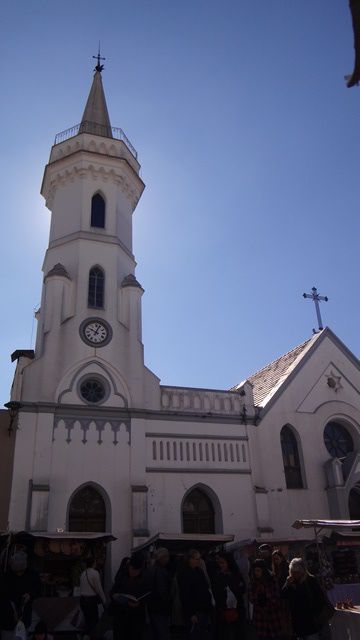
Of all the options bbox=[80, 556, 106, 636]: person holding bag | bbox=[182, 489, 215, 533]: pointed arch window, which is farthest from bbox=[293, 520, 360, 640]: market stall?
bbox=[80, 556, 106, 636]: person holding bag

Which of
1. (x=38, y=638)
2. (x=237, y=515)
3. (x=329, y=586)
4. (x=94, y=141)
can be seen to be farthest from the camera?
(x=94, y=141)

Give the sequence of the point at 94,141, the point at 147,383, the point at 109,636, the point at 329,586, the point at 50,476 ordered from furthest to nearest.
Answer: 1. the point at 94,141
2. the point at 147,383
3. the point at 50,476
4. the point at 329,586
5. the point at 109,636

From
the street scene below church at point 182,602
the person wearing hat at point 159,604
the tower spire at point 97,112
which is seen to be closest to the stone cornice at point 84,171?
the tower spire at point 97,112

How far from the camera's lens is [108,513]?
62.9 ft

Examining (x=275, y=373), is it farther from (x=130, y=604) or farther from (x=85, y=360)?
(x=130, y=604)

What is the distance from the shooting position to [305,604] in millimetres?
8172

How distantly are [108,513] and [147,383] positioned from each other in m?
5.28

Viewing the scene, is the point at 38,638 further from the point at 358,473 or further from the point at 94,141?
the point at 94,141

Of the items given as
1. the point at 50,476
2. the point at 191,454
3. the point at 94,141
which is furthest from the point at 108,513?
the point at 94,141

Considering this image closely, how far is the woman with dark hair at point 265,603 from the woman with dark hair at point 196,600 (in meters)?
0.77

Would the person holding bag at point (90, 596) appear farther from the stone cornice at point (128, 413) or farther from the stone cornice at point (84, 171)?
the stone cornice at point (84, 171)

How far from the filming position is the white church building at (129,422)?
1927 centimetres

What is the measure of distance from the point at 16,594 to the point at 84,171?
70.6 ft

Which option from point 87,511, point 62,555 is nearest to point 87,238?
point 87,511
